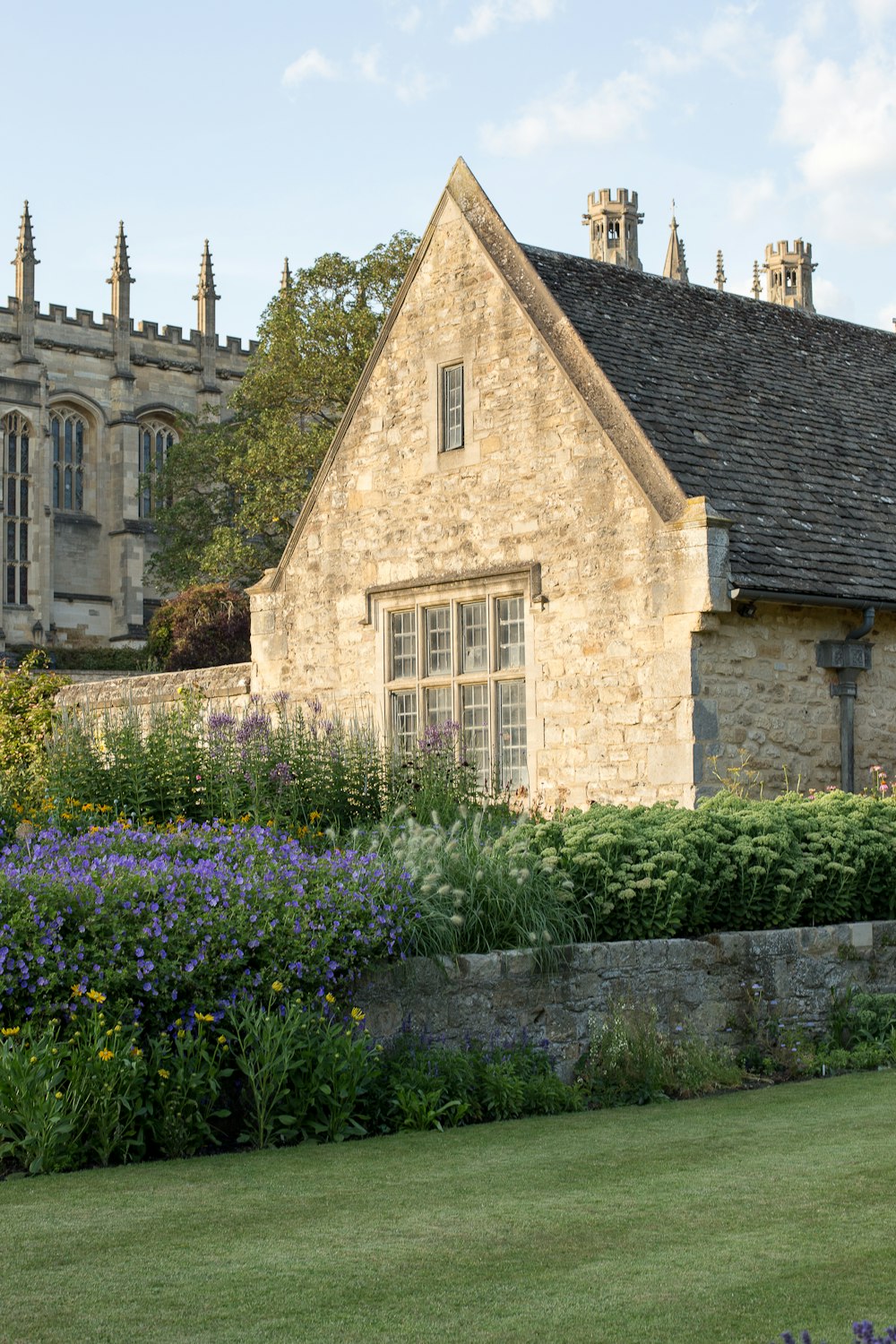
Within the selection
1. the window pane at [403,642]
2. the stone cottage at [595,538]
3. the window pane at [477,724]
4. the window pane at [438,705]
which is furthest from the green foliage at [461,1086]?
the window pane at [403,642]

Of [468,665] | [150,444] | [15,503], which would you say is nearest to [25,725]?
[468,665]

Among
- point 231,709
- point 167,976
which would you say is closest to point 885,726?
point 231,709

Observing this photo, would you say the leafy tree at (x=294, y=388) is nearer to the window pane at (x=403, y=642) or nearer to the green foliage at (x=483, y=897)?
the window pane at (x=403, y=642)

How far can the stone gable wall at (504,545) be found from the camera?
538 inches

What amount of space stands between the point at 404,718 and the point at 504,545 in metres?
2.21

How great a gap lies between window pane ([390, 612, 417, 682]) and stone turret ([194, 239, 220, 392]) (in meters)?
45.1

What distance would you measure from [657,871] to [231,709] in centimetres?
948

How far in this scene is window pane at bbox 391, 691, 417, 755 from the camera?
15977 millimetres

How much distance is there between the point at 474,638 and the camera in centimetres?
1546

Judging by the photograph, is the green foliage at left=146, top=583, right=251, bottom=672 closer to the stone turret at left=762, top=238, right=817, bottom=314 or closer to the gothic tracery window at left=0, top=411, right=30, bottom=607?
the gothic tracery window at left=0, top=411, right=30, bottom=607

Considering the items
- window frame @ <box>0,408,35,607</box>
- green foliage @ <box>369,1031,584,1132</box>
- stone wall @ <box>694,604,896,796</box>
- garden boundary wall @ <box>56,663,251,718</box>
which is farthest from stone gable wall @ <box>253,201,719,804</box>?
window frame @ <box>0,408,35,607</box>

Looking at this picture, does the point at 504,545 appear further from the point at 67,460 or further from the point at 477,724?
the point at 67,460

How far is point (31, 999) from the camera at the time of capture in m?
6.82

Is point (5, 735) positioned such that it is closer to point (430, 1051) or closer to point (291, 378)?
point (430, 1051)
